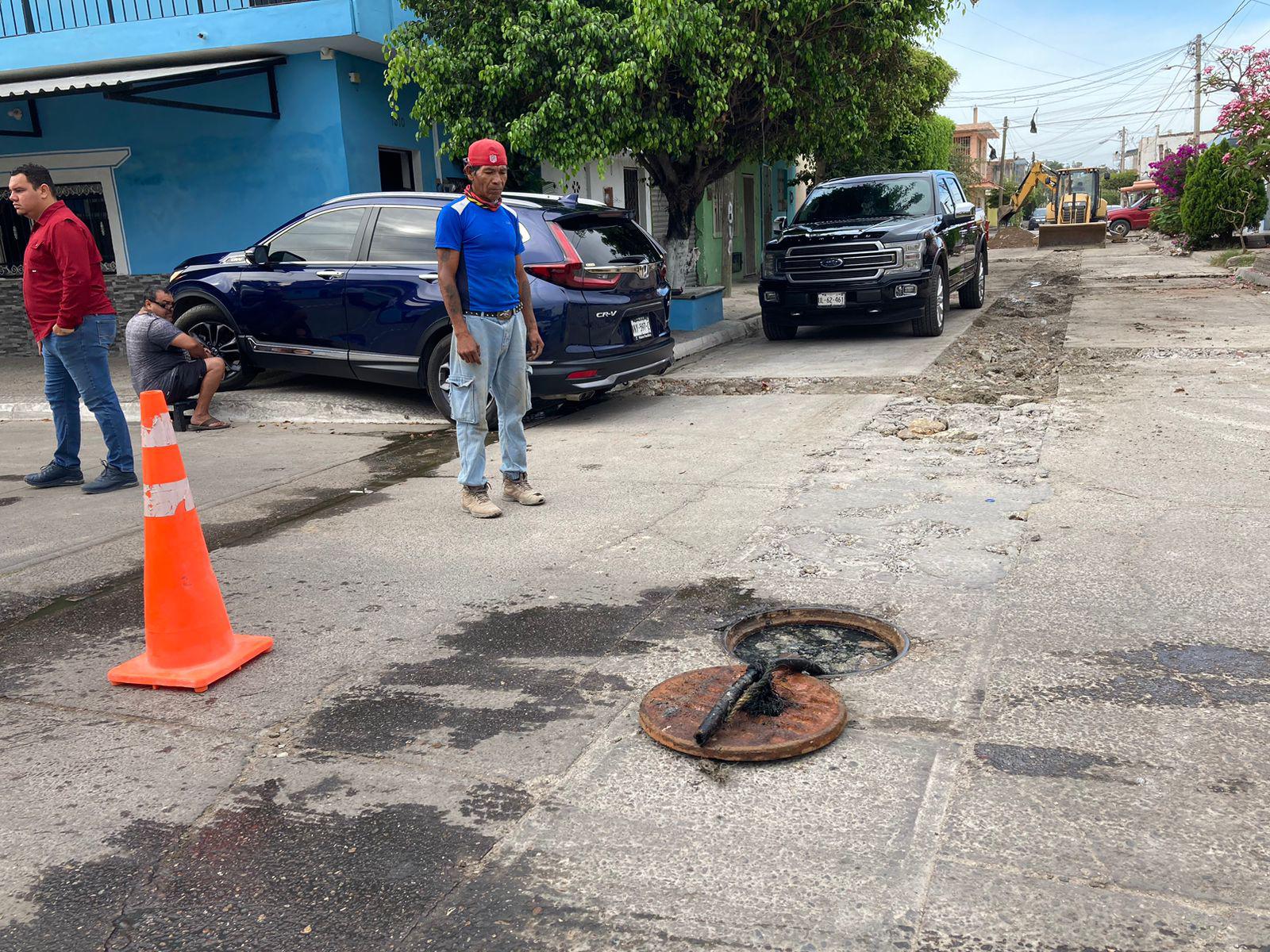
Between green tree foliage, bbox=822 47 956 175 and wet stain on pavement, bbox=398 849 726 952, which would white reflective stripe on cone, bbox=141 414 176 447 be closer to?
wet stain on pavement, bbox=398 849 726 952

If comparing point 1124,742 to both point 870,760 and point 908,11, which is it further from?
point 908,11

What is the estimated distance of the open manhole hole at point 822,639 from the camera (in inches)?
145

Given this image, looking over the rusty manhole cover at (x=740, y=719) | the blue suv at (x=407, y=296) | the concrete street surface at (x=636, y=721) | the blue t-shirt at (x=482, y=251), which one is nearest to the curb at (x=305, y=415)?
the blue suv at (x=407, y=296)

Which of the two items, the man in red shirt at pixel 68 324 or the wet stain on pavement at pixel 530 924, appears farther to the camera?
the man in red shirt at pixel 68 324

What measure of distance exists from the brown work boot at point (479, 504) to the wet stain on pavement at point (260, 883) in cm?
291

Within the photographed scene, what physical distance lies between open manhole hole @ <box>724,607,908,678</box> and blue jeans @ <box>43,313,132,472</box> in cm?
465

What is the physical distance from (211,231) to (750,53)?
7.05m

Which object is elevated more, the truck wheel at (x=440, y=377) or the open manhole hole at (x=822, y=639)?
the truck wheel at (x=440, y=377)

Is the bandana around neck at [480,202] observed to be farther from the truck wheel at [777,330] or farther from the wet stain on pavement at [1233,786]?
the truck wheel at [777,330]

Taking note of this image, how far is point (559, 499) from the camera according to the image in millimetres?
6043

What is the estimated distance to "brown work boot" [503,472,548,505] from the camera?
5895mm

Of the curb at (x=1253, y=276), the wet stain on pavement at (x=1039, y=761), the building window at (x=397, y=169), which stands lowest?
the wet stain on pavement at (x=1039, y=761)

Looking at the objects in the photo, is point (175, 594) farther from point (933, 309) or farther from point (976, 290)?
point (976, 290)

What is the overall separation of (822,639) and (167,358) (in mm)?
6486
